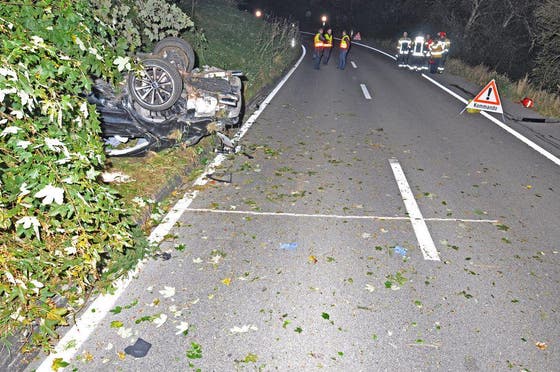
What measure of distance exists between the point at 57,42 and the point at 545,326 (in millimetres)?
5213

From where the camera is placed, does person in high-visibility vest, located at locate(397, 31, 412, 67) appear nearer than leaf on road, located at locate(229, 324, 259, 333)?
No

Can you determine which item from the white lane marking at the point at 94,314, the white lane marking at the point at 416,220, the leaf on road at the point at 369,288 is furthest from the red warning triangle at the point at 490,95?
the white lane marking at the point at 94,314

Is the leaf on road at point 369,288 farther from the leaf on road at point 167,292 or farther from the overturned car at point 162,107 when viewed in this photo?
the overturned car at point 162,107

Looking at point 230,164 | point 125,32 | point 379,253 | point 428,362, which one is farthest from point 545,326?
point 125,32

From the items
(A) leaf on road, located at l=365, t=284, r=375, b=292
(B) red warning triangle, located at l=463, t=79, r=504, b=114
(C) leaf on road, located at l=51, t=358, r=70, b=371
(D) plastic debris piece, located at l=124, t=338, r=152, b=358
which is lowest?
(C) leaf on road, located at l=51, t=358, r=70, b=371

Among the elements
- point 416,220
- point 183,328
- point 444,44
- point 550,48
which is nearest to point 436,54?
point 444,44

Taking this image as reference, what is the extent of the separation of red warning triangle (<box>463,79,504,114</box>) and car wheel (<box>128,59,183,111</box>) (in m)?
8.55

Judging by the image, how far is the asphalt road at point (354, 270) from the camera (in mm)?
3273

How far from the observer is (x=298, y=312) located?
369 cm

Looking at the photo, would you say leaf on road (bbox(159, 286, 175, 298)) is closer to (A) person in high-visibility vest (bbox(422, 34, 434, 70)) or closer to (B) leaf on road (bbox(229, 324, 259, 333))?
A: (B) leaf on road (bbox(229, 324, 259, 333))

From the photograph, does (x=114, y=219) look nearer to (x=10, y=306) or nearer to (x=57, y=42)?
(x=10, y=306)

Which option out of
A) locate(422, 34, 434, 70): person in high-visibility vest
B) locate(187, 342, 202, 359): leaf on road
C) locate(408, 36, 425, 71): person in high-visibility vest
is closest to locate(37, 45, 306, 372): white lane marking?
locate(187, 342, 202, 359): leaf on road

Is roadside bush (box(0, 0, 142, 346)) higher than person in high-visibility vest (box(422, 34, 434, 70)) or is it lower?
lower

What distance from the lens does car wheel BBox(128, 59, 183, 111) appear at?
252 inches
